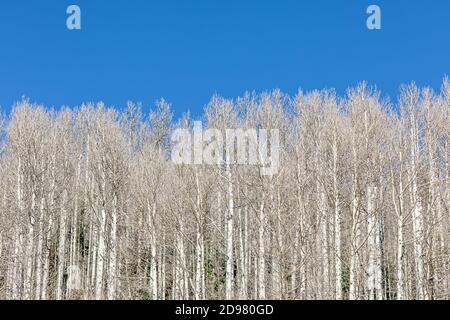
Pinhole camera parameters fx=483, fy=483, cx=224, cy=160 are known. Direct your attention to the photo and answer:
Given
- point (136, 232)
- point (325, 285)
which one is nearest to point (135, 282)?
point (136, 232)

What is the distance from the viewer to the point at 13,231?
730 inches

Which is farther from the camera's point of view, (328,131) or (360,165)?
(328,131)

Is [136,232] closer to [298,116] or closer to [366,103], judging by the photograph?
[298,116]

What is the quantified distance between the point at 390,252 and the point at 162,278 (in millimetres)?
10839

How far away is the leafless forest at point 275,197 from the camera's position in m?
14.6

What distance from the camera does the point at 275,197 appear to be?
13.8 meters

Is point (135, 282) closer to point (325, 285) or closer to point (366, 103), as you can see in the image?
point (325, 285)

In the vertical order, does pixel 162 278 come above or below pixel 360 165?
below

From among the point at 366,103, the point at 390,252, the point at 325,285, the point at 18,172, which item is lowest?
the point at 325,285

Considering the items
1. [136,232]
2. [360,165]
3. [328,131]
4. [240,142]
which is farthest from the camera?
[136,232]

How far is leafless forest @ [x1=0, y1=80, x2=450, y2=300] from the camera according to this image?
577 inches

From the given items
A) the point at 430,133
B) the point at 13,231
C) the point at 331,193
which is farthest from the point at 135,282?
the point at 430,133

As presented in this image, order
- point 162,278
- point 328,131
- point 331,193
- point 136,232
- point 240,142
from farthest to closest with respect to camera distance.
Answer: point 136,232
point 162,278
point 240,142
point 328,131
point 331,193

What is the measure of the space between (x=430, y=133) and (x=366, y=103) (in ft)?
8.32
